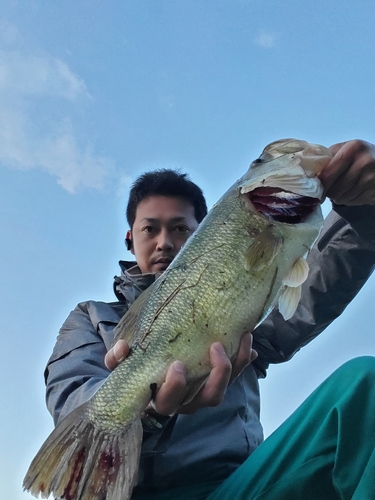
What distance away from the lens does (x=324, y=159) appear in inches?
95.7

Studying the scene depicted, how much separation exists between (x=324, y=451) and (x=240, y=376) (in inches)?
46.4

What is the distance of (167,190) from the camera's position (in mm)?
4211

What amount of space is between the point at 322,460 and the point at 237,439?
826 millimetres

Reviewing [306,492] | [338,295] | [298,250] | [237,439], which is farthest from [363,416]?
[338,295]

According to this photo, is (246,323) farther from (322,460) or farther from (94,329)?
(94,329)

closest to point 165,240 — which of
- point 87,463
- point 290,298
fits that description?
point 290,298

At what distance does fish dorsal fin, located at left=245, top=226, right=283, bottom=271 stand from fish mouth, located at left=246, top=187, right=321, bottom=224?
139mm

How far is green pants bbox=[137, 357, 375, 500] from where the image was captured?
1855 mm

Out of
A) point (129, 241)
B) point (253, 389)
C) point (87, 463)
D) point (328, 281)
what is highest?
point (129, 241)

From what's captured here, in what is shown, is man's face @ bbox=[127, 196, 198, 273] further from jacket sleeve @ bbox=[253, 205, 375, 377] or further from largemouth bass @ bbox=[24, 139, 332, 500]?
largemouth bass @ bbox=[24, 139, 332, 500]

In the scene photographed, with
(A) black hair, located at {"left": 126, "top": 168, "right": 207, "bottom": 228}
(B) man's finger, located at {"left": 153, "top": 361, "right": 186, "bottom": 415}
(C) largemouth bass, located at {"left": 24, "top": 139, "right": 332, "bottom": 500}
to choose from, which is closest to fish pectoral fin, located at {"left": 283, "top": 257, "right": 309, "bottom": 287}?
(C) largemouth bass, located at {"left": 24, "top": 139, "right": 332, "bottom": 500}

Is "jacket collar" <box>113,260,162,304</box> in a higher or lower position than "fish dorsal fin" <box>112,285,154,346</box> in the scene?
higher

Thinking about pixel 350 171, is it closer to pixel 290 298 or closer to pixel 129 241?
pixel 290 298

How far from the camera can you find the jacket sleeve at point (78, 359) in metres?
2.71
